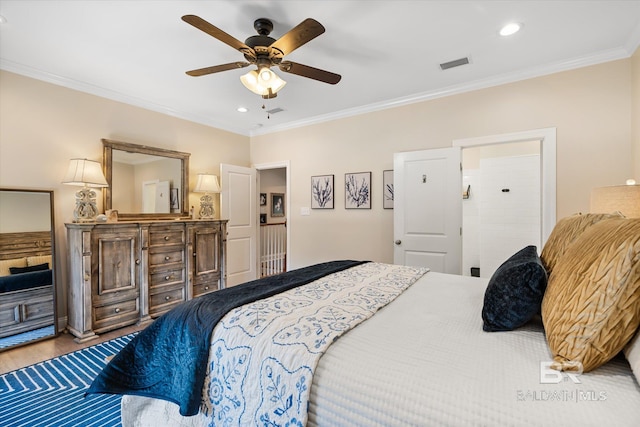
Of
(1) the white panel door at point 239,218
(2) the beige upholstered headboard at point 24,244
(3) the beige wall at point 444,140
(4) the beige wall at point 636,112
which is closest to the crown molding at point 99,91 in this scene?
(1) the white panel door at point 239,218

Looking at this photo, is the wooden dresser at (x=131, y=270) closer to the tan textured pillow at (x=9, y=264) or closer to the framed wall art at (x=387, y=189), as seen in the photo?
the tan textured pillow at (x=9, y=264)

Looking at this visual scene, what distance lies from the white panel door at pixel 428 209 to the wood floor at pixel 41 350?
10.5ft

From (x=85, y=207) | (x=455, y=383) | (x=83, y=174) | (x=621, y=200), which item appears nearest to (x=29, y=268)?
(x=85, y=207)

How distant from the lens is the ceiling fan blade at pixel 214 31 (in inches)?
66.7

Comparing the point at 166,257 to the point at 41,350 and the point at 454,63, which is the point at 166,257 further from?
the point at 454,63

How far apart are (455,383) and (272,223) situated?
20.0 feet

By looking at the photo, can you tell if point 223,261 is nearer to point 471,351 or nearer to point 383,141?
point 383,141

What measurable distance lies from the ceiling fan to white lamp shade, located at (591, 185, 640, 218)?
6.88 feet

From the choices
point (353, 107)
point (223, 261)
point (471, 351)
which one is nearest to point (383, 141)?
point (353, 107)

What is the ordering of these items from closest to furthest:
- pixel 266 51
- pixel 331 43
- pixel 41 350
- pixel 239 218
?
pixel 266 51, pixel 331 43, pixel 41 350, pixel 239 218

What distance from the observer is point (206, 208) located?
417 centimetres

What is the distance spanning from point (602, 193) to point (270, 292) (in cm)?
239

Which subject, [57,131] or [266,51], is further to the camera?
[57,131]

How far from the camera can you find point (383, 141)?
3.84 meters
